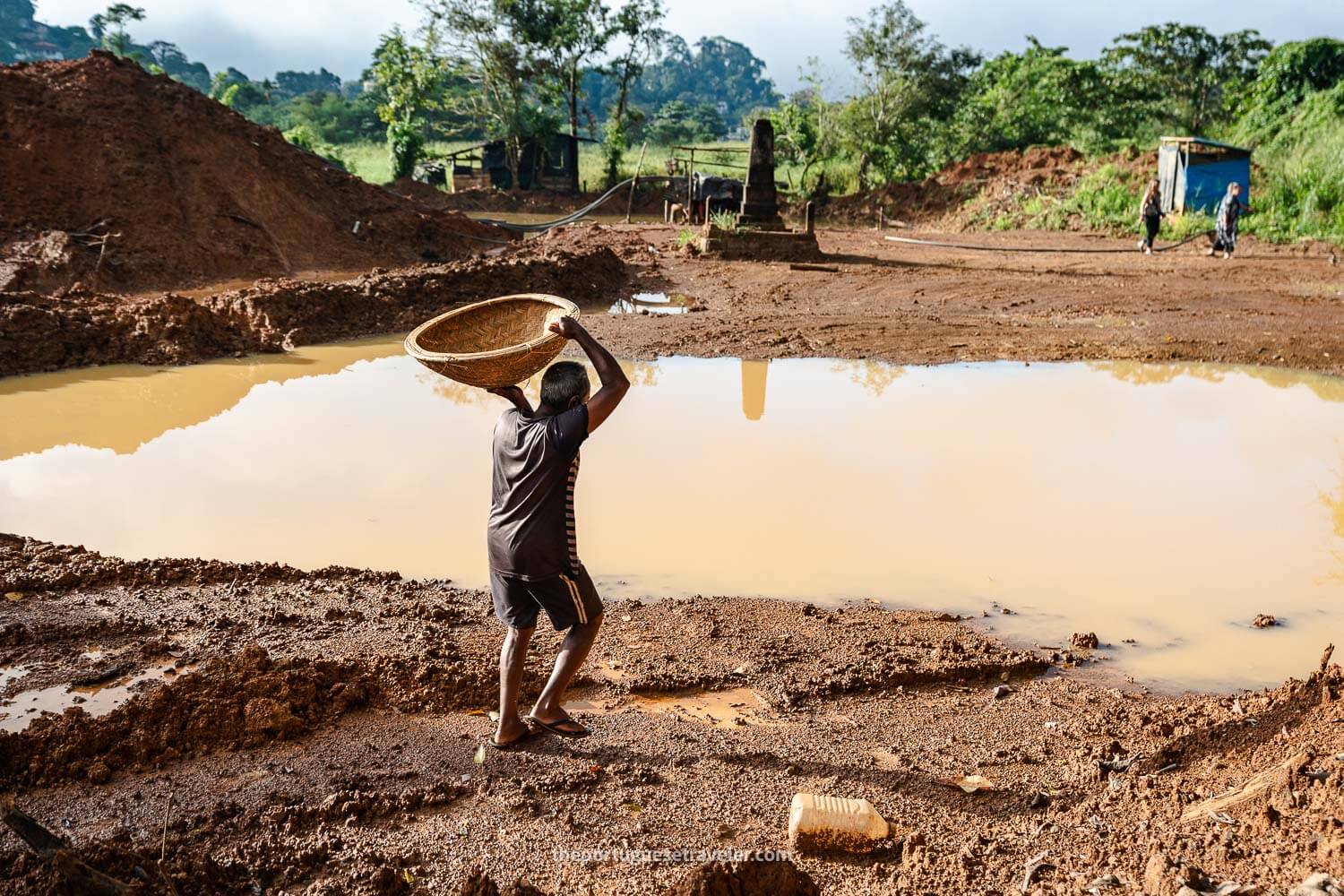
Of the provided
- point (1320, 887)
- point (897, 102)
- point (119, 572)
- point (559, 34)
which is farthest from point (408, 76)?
point (1320, 887)

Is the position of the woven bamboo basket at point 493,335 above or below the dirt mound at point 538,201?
below

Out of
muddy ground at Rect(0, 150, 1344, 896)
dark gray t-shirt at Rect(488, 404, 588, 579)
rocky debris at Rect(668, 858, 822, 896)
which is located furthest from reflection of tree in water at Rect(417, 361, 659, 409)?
rocky debris at Rect(668, 858, 822, 896)

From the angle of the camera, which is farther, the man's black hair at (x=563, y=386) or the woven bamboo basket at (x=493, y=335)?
the woven bamboo basket at (x=493, y=335)

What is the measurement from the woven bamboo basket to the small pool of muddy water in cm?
199

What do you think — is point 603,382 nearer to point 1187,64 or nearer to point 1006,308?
point 1006,308

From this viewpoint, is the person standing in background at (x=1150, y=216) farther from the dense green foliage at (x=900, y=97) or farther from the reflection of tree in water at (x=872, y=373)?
the reflection of tree in water at (x=872, y=373)

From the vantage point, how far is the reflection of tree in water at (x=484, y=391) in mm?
9344

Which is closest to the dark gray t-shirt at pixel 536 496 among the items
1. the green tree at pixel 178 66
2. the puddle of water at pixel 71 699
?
the puddle of water at pixel 71 699

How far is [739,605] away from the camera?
522 cm

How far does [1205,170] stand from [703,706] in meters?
22.3

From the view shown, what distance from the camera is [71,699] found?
4043 mm

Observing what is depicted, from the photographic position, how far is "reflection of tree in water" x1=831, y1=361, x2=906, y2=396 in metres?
10.2

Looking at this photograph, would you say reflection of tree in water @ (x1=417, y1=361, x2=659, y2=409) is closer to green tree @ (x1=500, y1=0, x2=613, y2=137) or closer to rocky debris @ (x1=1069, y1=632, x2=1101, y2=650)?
rocky debris @ (x1=1069, y1=632, x2=1101, y2=650)

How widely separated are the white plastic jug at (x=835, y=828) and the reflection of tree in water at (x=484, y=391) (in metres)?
6.06
